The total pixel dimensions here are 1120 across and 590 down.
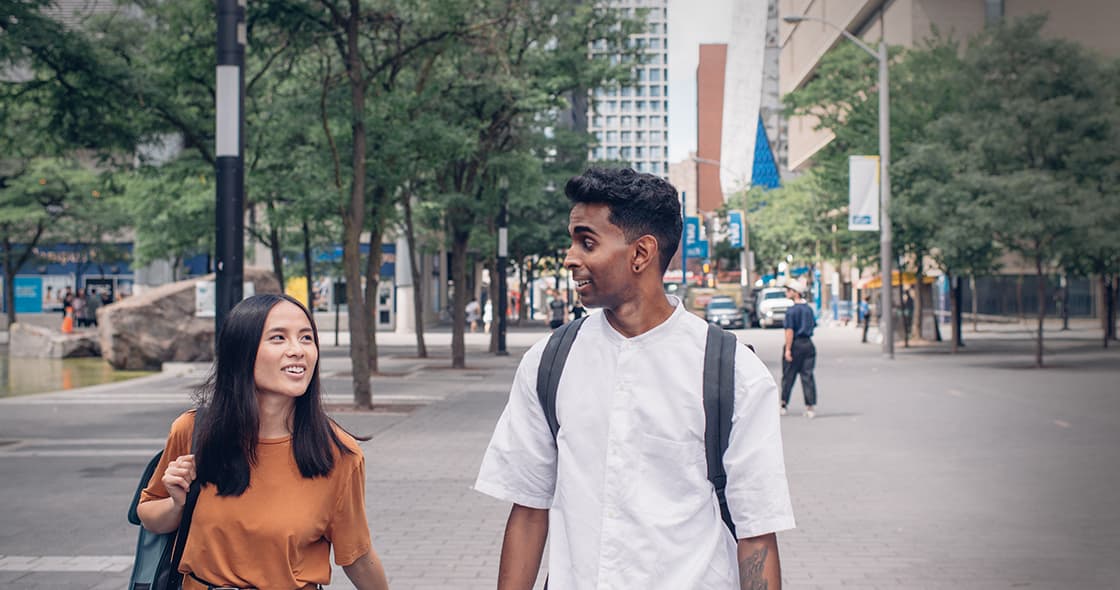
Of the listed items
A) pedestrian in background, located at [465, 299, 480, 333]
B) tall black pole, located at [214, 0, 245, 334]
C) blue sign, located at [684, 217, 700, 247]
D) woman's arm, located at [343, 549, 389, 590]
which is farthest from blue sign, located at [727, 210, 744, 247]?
woman's arm, located at [343, 549, 389, 590]

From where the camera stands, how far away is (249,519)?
3.14m

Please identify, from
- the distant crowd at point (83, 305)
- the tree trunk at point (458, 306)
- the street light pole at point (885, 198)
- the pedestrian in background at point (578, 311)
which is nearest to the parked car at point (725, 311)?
the pedestrian in background at point (578, 311)

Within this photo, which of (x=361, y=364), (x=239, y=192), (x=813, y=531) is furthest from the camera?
(x=361, y=364)

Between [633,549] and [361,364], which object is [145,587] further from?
[361,364]

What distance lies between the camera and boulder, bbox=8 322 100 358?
3319 cm

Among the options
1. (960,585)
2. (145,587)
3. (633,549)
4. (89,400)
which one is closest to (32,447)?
(89,400)

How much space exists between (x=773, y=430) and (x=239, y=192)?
860 centimetres

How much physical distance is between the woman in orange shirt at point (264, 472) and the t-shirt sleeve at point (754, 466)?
105 cm

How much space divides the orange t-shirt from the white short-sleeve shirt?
70cm

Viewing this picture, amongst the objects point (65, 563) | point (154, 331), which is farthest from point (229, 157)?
point (154, 331)

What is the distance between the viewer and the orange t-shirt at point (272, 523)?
124 inches

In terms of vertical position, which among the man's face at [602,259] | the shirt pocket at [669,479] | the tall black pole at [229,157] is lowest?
the shirt pocket at [669,479]

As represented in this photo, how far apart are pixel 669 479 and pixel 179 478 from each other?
1181 millimetres

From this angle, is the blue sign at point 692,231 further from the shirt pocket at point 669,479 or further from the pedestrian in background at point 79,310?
the shirt pocket at point 669,479
